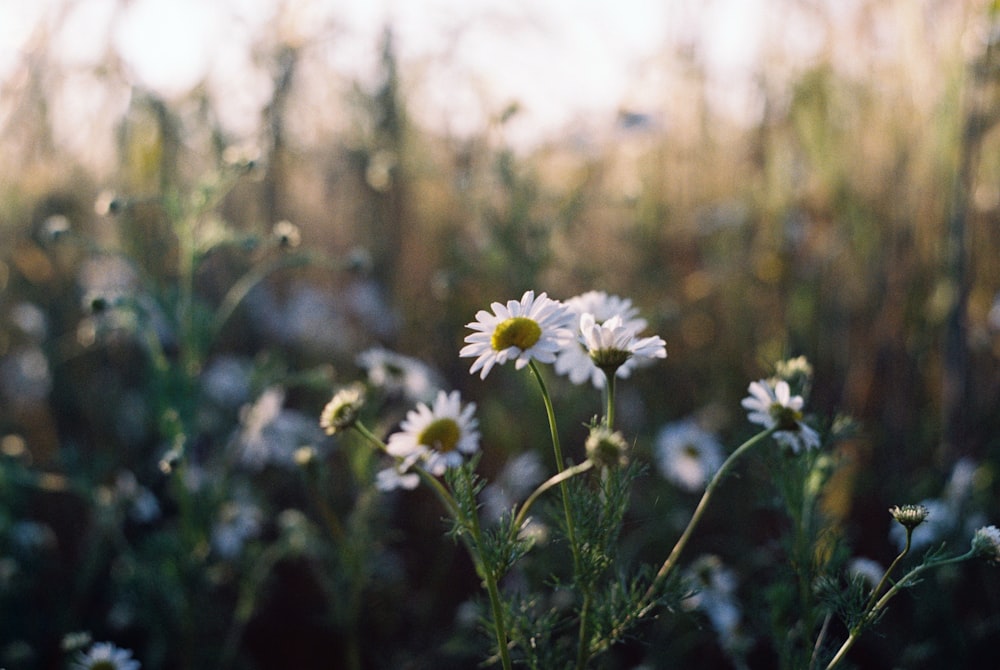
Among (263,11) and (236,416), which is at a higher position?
(263,11)

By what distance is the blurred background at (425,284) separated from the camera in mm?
1749

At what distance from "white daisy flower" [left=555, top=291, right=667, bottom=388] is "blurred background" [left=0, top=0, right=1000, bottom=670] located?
27cm

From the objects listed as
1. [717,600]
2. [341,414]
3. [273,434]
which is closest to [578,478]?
[341,414]

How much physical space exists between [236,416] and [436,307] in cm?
78

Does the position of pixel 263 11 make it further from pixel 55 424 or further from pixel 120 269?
pixel 55 424

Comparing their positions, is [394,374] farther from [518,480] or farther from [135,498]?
[135,498]

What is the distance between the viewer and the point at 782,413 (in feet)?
3.15

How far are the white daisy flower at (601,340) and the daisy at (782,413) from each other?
13 cm

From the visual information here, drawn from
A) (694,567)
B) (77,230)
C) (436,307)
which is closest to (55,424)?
(77,230)

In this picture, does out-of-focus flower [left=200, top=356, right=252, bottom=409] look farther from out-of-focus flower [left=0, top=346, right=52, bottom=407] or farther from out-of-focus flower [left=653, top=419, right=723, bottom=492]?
out-of-focus flower [left=653, top=419, right=723, bottom=492]

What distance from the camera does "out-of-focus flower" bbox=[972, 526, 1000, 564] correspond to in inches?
35.8

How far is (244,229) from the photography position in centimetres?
313

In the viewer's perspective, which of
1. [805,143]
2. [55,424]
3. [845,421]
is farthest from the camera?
[55,424]

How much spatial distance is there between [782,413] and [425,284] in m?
2.09
